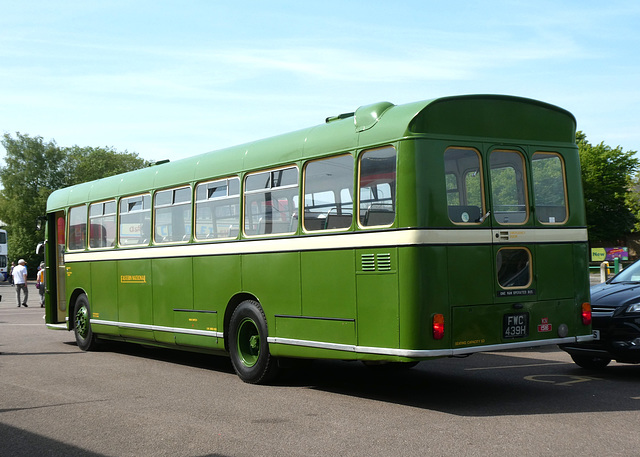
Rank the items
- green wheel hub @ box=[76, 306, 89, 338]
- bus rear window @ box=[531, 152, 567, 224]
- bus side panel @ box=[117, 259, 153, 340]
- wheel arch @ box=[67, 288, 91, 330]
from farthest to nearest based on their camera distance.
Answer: wheel arch @ box=[67, 288, 91, 330], green wheel hub @ box=[76, 306, 89, 338], bus side panel @ box=[117, 259, 153, 340], bus rear window @ box=[531, 152, 567, 224]

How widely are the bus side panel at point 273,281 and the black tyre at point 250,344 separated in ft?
0.61

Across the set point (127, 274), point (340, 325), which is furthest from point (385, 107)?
point (127, 274)

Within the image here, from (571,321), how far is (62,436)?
5.56 meters

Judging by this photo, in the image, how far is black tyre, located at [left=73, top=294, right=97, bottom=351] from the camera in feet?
49.1

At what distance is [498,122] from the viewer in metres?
8.83

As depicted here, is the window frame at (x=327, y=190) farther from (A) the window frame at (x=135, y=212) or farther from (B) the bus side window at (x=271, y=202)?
(A) the window frame at (x=135, y=212)

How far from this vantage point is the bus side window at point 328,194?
8.95 m

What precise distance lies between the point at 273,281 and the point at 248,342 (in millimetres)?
1155

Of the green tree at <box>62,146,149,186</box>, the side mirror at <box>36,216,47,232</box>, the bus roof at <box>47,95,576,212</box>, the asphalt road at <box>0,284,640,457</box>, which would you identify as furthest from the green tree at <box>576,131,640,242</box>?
the bus roof at <box>47,95,576,212</box>

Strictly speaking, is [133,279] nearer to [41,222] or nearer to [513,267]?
[41,222]

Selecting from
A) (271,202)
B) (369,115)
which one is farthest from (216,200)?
(369,115)

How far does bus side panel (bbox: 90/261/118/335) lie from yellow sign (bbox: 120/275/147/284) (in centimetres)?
32

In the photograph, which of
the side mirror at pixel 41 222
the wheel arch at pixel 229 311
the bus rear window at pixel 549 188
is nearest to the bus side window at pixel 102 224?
the side mirror at pixel 41 222

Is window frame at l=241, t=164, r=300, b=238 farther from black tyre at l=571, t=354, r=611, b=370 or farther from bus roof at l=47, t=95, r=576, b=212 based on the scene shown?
black tyre at l=571, t=354, r=611, b=370
